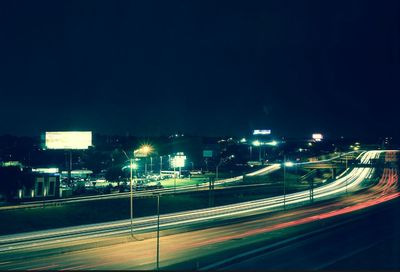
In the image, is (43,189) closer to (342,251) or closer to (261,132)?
(342,251)

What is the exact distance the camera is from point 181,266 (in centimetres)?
1956

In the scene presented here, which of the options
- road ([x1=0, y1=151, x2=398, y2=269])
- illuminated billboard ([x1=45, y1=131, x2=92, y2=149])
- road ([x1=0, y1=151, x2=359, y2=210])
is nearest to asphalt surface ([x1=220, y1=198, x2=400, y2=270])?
road ([x1=0, y1=151, x2=398, y2=269])

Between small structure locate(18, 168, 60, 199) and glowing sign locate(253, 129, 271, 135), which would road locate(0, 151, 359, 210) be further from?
glowing sign locate(253, 129, 271, 135)

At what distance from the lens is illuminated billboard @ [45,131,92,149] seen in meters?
79.9

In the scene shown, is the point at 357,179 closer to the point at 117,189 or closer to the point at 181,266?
the point at 117,189

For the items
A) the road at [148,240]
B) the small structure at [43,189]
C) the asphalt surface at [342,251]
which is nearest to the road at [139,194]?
the small structure at [43,189]

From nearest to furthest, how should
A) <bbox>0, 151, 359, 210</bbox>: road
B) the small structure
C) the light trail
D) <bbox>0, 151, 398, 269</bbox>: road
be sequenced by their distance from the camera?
<bbox>0, 151, 398, 269</bbox>: road
the light trail
<bbox>0, 151, 359, 210</bbox>: road
the small structure

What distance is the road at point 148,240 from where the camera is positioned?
937 inches

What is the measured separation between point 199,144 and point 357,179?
69.1 meters

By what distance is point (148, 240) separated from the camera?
31094 mm

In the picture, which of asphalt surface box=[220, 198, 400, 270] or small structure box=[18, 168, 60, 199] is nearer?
asphalt surface box=[220, 198, 400, 270]

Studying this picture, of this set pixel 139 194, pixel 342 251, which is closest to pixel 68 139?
pixel 139 194

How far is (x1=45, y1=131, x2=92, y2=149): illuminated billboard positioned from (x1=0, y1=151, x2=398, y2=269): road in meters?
38.8

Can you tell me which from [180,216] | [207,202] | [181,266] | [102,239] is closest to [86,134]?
[207,202]
